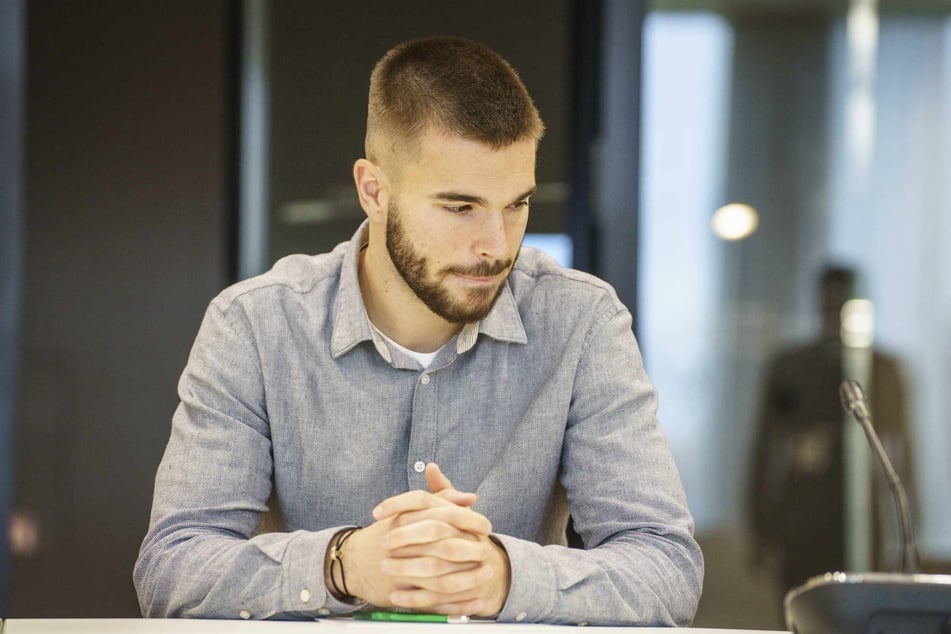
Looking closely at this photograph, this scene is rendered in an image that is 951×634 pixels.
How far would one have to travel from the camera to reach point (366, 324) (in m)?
1.77

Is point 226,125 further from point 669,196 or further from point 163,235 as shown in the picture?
point 669,196

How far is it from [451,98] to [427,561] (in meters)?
0.69

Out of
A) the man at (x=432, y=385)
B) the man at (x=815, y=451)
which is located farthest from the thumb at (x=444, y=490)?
the man at (x=815, y=451)

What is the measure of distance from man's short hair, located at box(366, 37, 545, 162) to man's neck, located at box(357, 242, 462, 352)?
0.61 feet

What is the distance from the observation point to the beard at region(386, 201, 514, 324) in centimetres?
170

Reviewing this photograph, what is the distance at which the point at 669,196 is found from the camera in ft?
11.6

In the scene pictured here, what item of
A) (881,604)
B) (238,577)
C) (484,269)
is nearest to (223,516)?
(238,577)

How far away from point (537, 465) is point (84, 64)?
8.28 feet

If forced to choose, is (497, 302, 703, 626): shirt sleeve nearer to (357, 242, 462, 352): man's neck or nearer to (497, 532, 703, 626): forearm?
(497, 532, 703, 626): forearm

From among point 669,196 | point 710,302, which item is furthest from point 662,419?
point 669,196

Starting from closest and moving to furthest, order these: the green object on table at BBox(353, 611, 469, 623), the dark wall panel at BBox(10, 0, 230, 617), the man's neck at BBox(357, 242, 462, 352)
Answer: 1. the green object on table at BBox(353, 611, 469, 623)
2. the man's neck at BBox(357, 242, 462, 352)
3. the dark wall panel at BBox(10, 0, 230, 617)

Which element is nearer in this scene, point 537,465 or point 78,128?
point 537,465

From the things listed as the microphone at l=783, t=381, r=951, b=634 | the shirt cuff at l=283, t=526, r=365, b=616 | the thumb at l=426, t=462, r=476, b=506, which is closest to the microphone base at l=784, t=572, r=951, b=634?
the microphone at l=783, t=381, r=951, b=634

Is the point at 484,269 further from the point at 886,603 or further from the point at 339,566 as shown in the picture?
the point at 886,603
